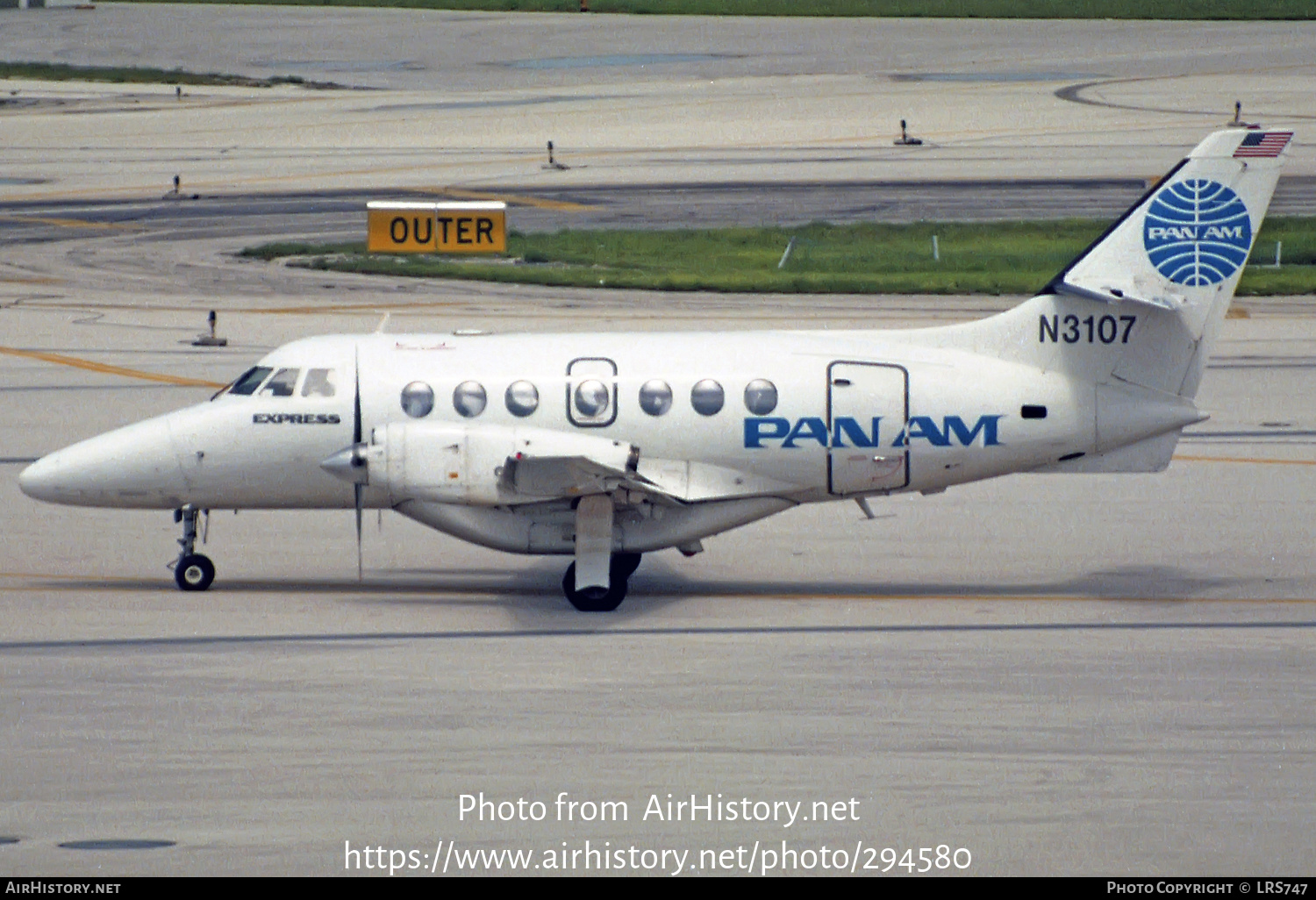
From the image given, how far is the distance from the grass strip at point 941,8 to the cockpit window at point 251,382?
291ft

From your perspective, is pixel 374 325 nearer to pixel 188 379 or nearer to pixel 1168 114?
pixel 188 379

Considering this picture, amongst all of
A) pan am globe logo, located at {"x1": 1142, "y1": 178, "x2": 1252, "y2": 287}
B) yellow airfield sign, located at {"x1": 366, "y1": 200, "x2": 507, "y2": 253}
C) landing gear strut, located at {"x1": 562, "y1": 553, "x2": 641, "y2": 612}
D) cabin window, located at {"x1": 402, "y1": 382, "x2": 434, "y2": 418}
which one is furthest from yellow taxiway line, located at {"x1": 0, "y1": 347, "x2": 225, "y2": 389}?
pan am globe logo, located at {"x1": 1142, "y1": 178, "x2": 1252, "y2": 287}

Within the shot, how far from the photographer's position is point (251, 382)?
21297 millimetres

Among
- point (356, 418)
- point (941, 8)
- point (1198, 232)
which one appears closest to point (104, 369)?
point (356, 418)

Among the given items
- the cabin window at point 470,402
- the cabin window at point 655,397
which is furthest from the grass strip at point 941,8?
Answer: the cabin window at point 470,402

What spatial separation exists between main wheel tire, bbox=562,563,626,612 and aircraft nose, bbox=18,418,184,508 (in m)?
4.50

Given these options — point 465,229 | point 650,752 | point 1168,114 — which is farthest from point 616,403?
point 1168,114

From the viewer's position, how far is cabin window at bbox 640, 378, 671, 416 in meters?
20.7

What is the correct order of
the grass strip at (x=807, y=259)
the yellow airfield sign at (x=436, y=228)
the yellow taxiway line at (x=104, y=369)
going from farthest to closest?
the yellow airfield sign at (x=436, y=228) < the grass strip at (x=807, y=259) < the yellow taxiway line at (x=104, y=369)

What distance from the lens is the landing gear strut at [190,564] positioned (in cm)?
2123

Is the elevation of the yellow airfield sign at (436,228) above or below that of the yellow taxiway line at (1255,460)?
above

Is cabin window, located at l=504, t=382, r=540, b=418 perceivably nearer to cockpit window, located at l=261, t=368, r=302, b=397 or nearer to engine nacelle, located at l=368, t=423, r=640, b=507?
engine nacelle, located at l=368, t=423, r=640, b=507

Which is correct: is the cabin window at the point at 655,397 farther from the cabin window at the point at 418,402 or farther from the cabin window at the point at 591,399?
the cabin window at the point at 418,402

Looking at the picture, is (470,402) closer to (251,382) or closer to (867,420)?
(251,382)
